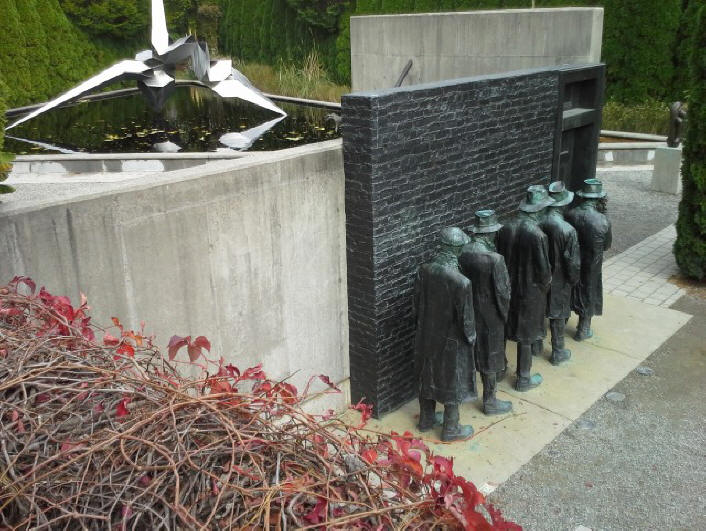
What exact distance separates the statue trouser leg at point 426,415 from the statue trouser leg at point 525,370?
3.48 feet

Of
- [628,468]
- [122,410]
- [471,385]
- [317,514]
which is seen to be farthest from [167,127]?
[317,514]

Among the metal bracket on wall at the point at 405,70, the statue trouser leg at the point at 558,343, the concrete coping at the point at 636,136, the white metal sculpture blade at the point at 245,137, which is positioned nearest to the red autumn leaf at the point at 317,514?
the statue trouser leg at the point at 558,343

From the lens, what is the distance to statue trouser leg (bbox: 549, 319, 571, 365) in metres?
6.72

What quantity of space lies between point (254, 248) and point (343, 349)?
57.6 inches

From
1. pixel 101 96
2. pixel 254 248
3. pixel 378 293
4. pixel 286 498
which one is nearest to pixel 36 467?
pixel 286 498

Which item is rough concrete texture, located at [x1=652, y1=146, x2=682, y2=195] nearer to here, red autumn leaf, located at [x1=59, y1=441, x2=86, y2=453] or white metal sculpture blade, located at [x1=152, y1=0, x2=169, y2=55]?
white metal sculpture blade, located at [x1=152, y1=0, x2=169, y2=55]

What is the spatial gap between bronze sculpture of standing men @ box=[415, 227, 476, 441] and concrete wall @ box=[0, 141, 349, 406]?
37.7 inches

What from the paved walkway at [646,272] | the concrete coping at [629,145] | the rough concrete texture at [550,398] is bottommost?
the rough concrete texture at [550,398]

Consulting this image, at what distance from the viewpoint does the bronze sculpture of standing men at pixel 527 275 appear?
606cm

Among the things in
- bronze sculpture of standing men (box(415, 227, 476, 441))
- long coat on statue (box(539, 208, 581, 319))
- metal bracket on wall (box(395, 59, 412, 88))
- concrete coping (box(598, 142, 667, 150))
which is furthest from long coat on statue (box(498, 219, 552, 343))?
concrete coping (box(598, 142, 667, 150))

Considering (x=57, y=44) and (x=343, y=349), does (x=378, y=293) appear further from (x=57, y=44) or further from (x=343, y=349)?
(x=57, y=44)

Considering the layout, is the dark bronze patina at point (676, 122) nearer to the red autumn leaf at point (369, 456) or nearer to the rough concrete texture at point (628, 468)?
the rough concrete texture at point (628, 468)

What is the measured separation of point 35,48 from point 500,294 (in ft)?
54.4

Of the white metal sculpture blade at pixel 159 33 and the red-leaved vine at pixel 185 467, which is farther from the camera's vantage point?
the white metal sculpture blade at pixel 159 33
